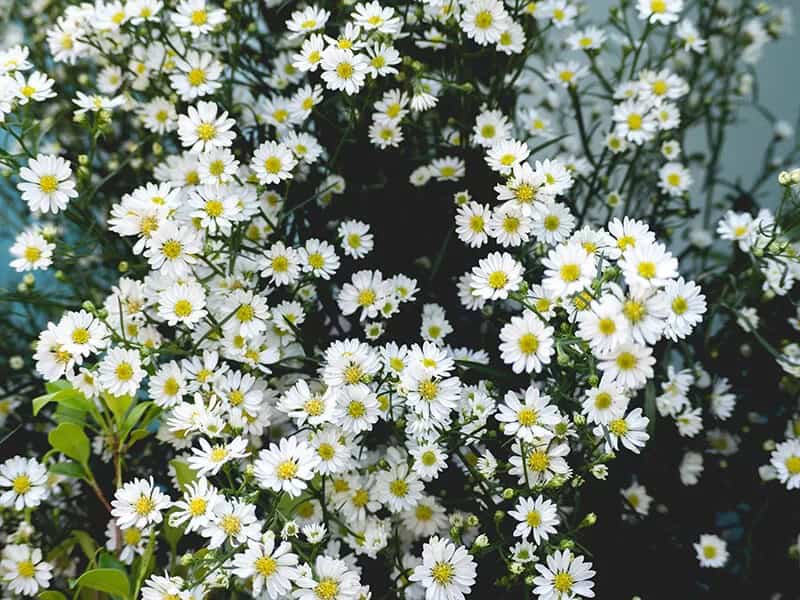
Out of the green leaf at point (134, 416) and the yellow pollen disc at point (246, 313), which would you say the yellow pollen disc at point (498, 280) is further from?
the green leaf at point (134, 416)

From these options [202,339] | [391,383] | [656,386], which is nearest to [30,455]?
[202,339]

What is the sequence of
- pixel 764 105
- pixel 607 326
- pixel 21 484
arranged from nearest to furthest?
pixel 607 326
pixel 21 484
pixel 764 105

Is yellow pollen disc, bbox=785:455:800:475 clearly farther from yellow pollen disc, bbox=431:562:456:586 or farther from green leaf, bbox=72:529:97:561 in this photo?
green leaf, bbox=72:529:97:561

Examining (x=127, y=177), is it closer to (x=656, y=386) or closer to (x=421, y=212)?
(x=421, y=212)

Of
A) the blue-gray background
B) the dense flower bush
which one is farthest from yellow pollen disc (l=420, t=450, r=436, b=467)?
the blue-gray background

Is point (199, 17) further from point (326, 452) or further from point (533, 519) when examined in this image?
point (533, 519)

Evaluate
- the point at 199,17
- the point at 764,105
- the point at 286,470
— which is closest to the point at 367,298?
the point at 286,470
